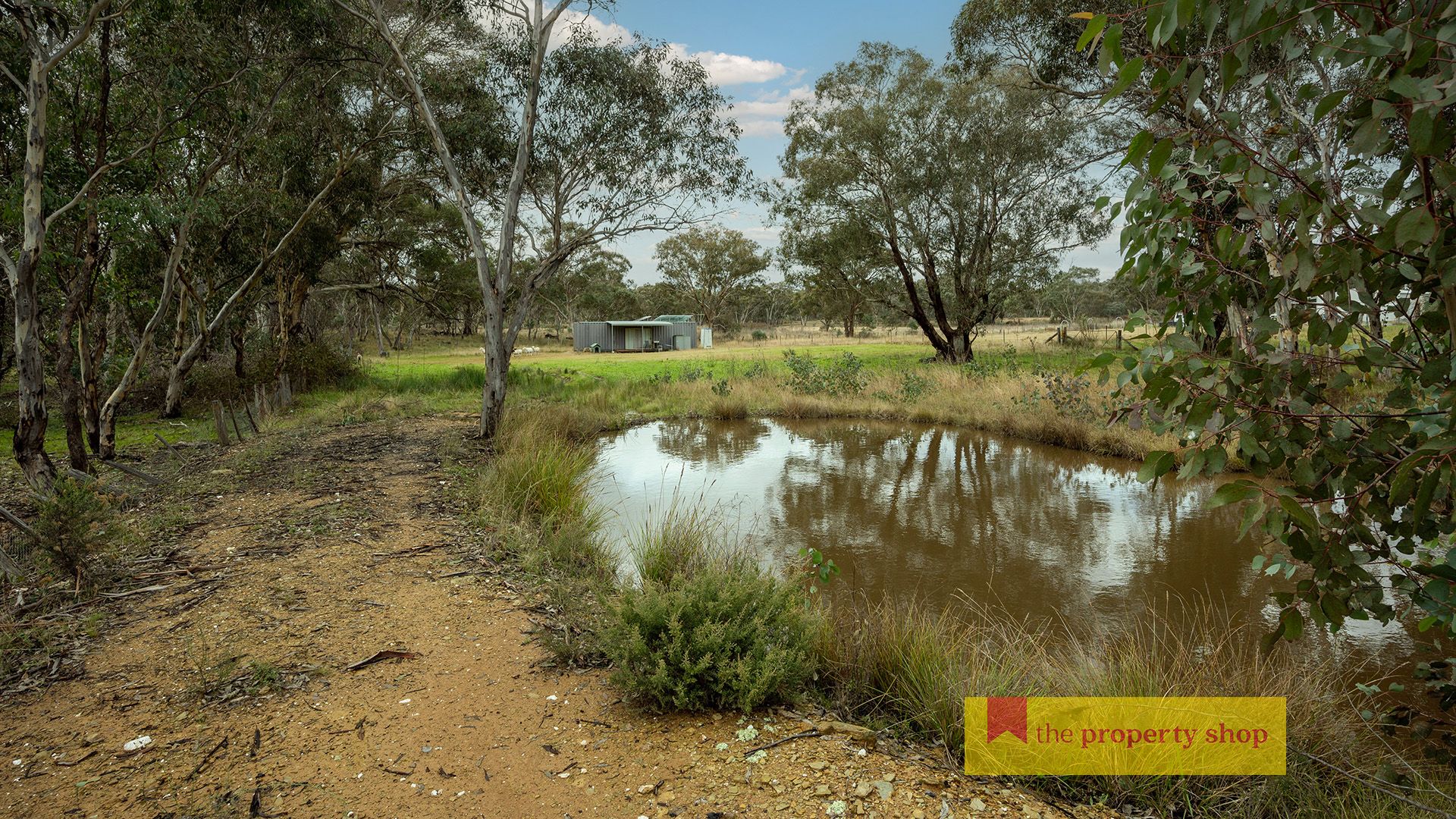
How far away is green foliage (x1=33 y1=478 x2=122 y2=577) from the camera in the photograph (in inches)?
172

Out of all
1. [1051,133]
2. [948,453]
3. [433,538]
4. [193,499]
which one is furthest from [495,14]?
[1051,133]

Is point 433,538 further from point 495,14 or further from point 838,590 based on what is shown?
point 495,14

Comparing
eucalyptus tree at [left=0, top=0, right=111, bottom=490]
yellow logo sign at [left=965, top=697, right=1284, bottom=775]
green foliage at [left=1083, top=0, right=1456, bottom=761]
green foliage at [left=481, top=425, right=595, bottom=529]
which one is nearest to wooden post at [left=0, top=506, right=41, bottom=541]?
eucalyptus tree at [left=0, top=0, right=111, bottom=490]

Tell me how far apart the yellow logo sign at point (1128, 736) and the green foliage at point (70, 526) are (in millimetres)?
5323

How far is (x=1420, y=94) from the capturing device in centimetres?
117

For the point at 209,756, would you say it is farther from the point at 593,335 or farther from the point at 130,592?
the point at 593,335

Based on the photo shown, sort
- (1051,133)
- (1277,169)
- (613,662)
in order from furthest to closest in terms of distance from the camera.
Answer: (1051,133), (613,662), (1277,169)

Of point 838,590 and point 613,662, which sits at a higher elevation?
point 613,662

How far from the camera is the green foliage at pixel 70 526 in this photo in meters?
4.37

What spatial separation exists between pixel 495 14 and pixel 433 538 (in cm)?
919

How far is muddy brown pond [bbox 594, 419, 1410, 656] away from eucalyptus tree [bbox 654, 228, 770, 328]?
39.4m

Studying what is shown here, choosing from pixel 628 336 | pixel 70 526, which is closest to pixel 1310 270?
pixel 70 526

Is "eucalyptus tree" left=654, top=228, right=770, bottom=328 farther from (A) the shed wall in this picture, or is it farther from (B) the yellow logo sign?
(B) the yellow logo sign

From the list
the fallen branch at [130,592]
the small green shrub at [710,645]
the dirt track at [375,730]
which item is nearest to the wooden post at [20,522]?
the fallen branch at [130,592]
